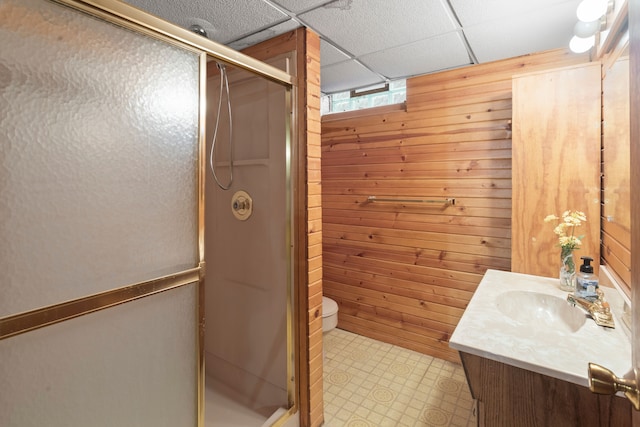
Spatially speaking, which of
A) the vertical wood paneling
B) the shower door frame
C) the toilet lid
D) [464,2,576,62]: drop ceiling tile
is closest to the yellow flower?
[464,2,576,62]: drop ceiling tile

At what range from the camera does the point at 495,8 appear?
1450 millimetres

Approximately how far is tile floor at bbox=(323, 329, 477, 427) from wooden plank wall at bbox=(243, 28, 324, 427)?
0.94 ft

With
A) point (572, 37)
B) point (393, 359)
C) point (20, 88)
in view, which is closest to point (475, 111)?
point (572, 37)

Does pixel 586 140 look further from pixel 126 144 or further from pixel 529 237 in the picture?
pixel 126 144

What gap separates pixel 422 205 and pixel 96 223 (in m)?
2.06

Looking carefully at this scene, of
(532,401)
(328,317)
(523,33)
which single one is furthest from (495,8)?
(328,317)

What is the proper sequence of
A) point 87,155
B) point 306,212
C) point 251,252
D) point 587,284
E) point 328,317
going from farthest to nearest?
point 328,317 → point 251,252 → point 306,212 → point 587,284 → point 87,155

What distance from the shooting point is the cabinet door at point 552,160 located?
1594 millimetres

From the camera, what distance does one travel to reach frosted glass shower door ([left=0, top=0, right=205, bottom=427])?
2.52 ft

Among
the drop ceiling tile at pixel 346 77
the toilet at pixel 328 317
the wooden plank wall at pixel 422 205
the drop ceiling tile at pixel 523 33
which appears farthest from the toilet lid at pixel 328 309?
the drop ceiling tile at pixel 523 33

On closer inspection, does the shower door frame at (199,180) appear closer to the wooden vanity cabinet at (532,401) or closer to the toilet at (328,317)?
the toilet at (328,317)

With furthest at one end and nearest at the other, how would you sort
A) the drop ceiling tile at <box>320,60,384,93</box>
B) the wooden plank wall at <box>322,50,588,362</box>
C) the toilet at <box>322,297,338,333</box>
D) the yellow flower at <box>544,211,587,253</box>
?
1. the toilet at <box>322,297,338,333</box>
2. the drop ceiling tile at <box>320,60,384,93</box>
3. the wooden plank wall at <box>322,50,588,362</box>
4. the yellow flower at <box>544,211,587,253</box>

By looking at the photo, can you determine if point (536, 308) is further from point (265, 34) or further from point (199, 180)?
→ point (265, 34)

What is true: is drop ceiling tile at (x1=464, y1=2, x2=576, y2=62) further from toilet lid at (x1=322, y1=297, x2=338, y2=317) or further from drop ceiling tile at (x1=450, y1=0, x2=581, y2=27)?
toilet lid at (x1=322, y1=297, x2=338, y2=317)
